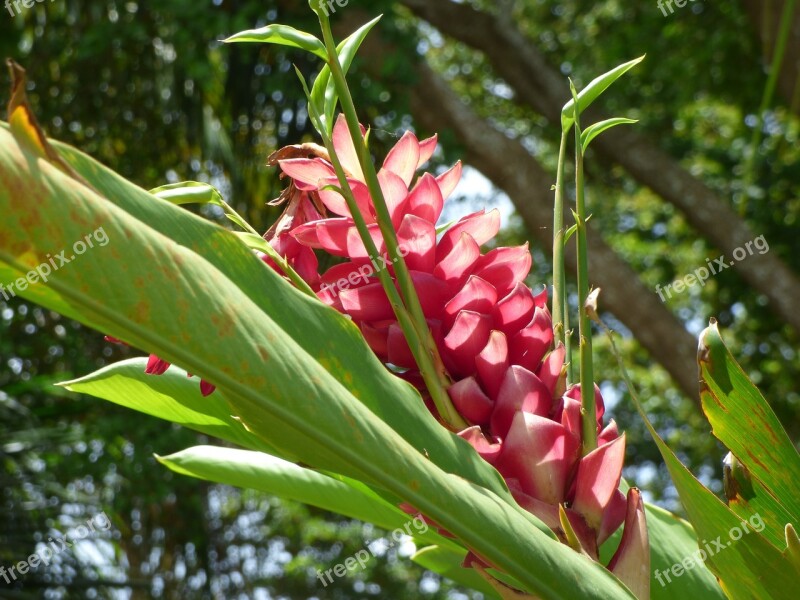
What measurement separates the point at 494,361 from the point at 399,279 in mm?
66

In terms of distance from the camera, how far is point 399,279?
429 millimetres

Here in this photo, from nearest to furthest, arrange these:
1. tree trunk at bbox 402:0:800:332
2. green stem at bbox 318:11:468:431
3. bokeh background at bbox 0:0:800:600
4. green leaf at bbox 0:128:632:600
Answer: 1. green leaf at bbox 0:128:632:600
2. green stem at bbox 318:11:468:431
3. bokeh background at bbox 0:0:800:600
4. tree trunk at bbox 402:0:800:332

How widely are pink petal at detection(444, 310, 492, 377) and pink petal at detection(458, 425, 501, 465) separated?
0.04 m

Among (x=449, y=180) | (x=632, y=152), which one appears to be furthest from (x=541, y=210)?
(x=449, y=180)

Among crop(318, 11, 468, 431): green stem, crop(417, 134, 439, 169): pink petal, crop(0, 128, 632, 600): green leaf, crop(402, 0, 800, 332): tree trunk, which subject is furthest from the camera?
crop(402, 0, 800, 332): tree trunk

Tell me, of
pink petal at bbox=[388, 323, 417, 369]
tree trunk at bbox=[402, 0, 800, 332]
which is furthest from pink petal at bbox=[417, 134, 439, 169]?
tree trunk at bbox=[402, 0, 800, 332]

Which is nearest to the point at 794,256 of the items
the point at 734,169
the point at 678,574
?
the point at 734,169

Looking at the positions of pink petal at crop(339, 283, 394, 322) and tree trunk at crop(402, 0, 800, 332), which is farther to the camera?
tree trunk at crop(402, 0, 800, 332)

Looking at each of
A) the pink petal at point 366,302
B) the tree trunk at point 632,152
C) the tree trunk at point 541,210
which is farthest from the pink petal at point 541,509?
the tree trunk at point 632,152

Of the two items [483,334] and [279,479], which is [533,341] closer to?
[483,334]

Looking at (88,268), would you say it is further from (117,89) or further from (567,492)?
(117,89)

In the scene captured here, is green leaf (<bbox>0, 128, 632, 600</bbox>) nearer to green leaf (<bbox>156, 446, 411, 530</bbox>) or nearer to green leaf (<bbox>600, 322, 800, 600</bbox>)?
green leaf (<bbox>600, 322, 800, 600</bbox>)

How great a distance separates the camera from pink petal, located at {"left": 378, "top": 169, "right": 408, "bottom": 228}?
49 centimetres

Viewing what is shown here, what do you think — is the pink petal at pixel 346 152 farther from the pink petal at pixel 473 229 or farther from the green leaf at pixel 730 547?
the green leaf at pixel 730 547
